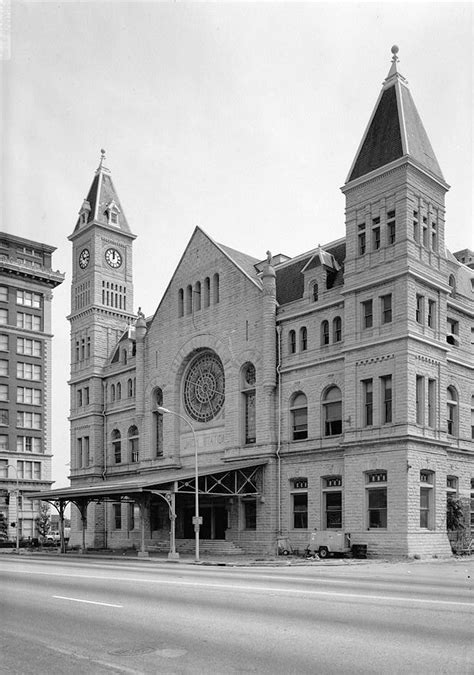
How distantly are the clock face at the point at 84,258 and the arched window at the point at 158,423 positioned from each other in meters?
16.7

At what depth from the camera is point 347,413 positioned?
41594 millimetres

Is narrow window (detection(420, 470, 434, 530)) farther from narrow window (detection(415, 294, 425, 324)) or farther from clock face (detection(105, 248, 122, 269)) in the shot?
clock face (detection(105, 248, 122, 269))

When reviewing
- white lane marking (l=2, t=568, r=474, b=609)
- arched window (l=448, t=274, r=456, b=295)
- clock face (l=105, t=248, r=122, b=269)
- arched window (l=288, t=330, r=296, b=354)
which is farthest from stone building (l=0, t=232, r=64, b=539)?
white lane marking (l=2, t=568, r=474, b=609)

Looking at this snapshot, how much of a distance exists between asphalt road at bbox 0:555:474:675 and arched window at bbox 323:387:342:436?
22.6 metres

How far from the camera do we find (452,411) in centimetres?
4428

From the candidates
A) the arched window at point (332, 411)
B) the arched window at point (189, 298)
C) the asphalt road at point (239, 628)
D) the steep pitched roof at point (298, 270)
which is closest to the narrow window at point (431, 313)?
the steep pitched roof at point (298, 270)

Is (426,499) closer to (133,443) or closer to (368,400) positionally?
(368,400)

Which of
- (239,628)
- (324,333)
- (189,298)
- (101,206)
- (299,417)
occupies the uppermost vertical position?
(101,206)

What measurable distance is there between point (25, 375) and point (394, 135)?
5831 cm

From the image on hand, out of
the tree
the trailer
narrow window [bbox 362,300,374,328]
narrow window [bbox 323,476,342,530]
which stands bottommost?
the tree

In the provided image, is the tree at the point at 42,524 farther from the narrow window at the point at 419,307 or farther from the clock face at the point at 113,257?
the narrow window at the point at 419,307

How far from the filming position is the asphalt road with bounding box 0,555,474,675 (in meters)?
10.6

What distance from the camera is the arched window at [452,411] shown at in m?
43.8

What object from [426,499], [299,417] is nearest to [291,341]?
[299,417]
